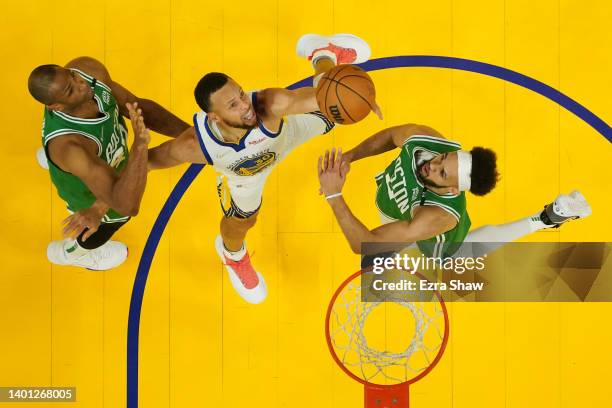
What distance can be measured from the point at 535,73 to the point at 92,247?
130 inches

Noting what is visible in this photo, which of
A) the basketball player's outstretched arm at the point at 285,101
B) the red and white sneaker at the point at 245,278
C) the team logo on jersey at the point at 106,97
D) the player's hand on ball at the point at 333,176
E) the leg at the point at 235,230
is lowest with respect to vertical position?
the red and white sneaker at the point at 245,278

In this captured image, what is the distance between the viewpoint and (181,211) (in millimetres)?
4402

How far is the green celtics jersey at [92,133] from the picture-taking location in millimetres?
3314

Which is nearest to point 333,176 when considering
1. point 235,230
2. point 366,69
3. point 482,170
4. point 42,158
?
point 482,170

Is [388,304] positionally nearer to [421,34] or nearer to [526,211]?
[526,211]

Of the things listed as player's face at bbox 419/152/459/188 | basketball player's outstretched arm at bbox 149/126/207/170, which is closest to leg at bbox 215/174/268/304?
basketball player's outstretched arm at bbox 149/126/207/170

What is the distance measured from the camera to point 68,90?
127 inches

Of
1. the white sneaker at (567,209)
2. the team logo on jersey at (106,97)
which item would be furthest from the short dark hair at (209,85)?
the white sneaker at (567,209)

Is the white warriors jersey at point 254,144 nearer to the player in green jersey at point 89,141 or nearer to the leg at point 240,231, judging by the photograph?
the leg at point 240,231

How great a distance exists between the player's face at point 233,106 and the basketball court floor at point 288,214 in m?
1.20

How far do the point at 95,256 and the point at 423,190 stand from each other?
2.24m

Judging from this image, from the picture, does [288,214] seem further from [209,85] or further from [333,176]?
[209,85]

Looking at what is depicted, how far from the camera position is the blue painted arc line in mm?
4352
